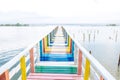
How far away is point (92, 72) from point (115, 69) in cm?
2698

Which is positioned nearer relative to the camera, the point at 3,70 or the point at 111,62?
the point at 3,70

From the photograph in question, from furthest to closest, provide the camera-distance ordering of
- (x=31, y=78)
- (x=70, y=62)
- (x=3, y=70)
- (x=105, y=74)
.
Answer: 1. (x=70, y=62)
2. (x=31, y=78)
3. (x=3, y=70)
4. (x=105, y=74)

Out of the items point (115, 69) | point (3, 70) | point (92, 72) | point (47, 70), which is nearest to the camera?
point (3, 70)

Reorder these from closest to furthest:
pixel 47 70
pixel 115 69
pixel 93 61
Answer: pixel 93 61
pixel 47 70
pixel 115 69

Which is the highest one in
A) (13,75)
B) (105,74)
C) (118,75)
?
(105,74)

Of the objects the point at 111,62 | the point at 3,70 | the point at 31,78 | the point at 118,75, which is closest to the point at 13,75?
the point at 31,78

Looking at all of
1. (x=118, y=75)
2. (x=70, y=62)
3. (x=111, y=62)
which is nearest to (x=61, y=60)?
(x=70, y=62)

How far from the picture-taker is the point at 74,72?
5.02m

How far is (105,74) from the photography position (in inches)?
83.0

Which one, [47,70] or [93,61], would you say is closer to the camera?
[93,61]

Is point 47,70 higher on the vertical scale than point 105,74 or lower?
lower

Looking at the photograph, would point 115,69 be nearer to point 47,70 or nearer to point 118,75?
point 118,75

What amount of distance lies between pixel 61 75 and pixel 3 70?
102 inches

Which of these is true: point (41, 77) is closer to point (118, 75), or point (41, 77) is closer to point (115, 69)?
point (118, 75)
